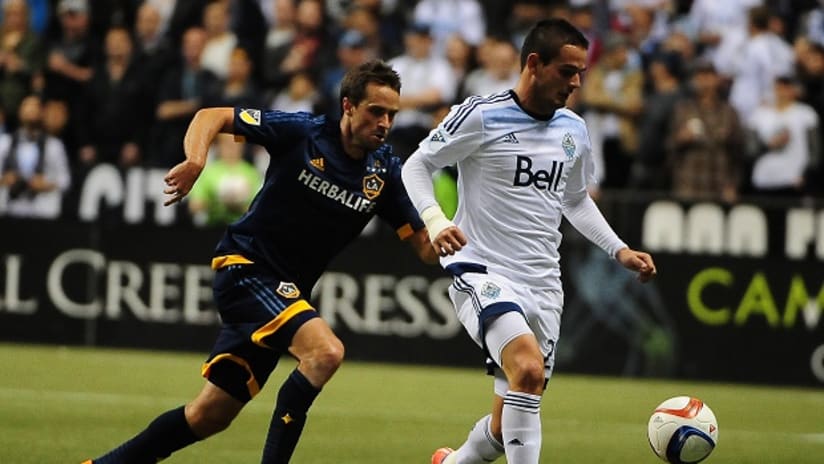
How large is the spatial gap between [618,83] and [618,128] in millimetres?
483

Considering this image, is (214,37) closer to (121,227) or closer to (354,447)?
(121,227)

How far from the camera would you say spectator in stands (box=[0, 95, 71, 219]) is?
16.6 meters

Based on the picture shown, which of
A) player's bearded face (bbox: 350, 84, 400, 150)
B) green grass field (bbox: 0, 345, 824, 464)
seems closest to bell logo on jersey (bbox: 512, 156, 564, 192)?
player's bearded face (bbox: 350, 84, 400, 150)

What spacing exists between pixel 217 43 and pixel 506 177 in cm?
Result: 1074

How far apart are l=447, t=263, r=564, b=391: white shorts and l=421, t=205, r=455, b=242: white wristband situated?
364 millimetres

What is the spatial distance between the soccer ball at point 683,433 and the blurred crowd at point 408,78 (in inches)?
270

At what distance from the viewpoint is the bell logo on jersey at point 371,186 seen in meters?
8.06

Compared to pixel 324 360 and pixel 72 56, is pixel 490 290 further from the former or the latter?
pixel 72 56

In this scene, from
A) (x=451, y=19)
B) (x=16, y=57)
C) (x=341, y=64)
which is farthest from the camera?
(x=16, y=57)

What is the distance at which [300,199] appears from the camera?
26.1ft

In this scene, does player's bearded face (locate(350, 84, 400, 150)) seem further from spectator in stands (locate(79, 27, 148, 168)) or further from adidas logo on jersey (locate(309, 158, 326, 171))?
spectator in stands (locate(79, 27, 148, 168))

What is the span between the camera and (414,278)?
15.6 metres

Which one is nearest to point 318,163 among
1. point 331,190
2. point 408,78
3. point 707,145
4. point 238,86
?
point 331,190

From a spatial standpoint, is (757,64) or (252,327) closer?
(252,327)
